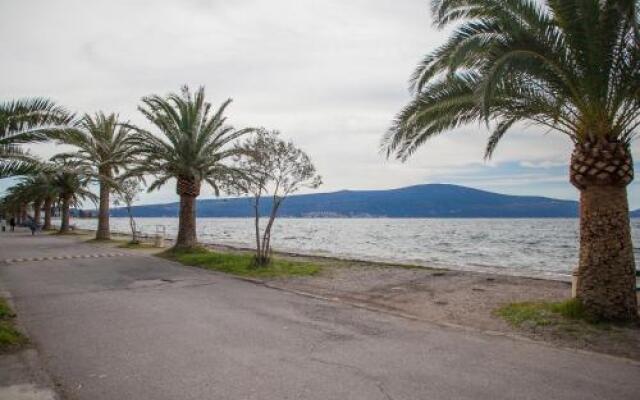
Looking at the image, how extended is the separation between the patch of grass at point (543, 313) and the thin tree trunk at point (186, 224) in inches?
597

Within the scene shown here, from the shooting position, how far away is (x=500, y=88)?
8445mm

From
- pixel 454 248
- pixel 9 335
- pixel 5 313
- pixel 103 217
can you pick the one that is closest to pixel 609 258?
pixel 9 335

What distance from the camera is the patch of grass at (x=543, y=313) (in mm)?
7801

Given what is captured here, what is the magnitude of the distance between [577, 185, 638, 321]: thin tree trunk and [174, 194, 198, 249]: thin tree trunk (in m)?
16.6

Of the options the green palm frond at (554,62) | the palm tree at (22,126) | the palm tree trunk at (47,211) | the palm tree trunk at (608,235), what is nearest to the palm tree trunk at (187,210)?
the palm tree at (22,126)

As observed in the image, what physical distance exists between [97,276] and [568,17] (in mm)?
13628

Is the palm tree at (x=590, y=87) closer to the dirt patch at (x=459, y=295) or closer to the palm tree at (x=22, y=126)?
the dirt patch at (x=459, y=295)

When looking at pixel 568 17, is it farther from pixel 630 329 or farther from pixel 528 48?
pixel 630 329

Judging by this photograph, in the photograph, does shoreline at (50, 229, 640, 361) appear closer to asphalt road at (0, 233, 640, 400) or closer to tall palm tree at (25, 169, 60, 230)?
asphalt road at (0, 233, 640, 400)

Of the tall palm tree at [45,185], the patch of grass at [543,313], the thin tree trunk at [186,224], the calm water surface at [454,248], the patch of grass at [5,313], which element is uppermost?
the tall palm tree at [45,185]

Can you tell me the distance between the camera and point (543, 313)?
8203 mm

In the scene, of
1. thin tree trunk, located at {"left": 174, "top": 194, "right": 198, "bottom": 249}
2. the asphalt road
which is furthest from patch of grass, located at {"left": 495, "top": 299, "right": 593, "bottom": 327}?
thin tree trunk, located at {"left": 174, "top": 194, "right": 198, "bottom": 249}

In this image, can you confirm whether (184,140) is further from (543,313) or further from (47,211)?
(47,211)

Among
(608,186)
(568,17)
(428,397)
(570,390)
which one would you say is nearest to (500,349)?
(570,390)
